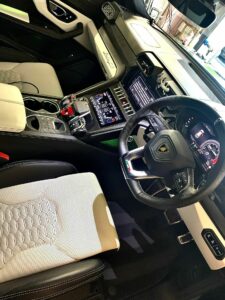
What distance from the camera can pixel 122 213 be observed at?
1453 millimetres

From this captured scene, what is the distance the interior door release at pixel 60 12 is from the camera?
66.6 inches

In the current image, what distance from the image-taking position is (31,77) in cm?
161

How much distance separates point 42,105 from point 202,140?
0.73 m

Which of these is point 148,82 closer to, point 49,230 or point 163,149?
point 163,149

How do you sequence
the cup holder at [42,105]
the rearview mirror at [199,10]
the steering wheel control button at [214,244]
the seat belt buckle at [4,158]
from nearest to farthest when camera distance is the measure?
1. the steering wheel control button at [214,244]
2. the seat belt buckle at [4,158]
3. the cup holder at [42,105]
4. the rearview mirror at [199,10]

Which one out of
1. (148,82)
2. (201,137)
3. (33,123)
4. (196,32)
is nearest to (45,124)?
(33,123)

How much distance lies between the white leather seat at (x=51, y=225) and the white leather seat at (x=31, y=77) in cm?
64

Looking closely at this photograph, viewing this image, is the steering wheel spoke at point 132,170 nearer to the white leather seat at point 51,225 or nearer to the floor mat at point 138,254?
the white leather seat at point 51,225

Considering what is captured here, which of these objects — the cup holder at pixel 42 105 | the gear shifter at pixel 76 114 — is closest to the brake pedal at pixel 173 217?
the gear shifter at pixel 76 114

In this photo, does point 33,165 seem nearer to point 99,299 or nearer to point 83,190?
point 83,190

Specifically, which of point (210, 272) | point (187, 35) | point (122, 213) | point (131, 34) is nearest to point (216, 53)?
point (187, 35)

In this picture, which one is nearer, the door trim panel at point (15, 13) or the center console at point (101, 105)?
the center console at point (101, 105)

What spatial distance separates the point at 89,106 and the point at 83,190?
0.44m

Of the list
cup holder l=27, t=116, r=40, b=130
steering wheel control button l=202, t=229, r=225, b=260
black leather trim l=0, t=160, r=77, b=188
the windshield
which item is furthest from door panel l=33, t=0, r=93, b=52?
steering wheel control button l=202, t=229, r=225, b=260
